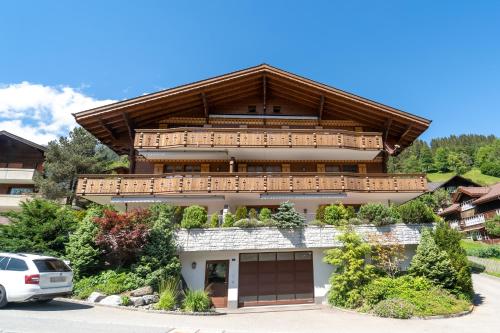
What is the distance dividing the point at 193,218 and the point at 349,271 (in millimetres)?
7994

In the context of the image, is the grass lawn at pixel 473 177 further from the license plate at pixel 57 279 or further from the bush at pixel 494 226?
the license plate at pixel 57 279

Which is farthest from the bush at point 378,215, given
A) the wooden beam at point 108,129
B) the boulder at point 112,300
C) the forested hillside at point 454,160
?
the forested hillside at point 454,160

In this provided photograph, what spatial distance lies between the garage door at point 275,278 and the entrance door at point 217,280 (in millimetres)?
776

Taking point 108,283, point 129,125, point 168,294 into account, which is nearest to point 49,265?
point 108,283

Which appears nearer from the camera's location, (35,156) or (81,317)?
(81,317)

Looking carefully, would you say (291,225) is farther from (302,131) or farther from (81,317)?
(81,317)

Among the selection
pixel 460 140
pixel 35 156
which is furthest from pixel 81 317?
pixel 460 140

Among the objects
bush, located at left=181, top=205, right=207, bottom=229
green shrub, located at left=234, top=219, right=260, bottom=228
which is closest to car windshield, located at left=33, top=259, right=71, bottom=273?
bush, located at left=181, top=205, right=207, bottom=229

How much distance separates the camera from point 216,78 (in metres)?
23.0

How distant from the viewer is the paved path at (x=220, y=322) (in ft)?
31.2

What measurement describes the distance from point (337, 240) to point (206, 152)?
10010mm

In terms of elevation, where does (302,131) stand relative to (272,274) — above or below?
above

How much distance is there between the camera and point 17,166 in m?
36.8

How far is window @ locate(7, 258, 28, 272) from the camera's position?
10953mm
